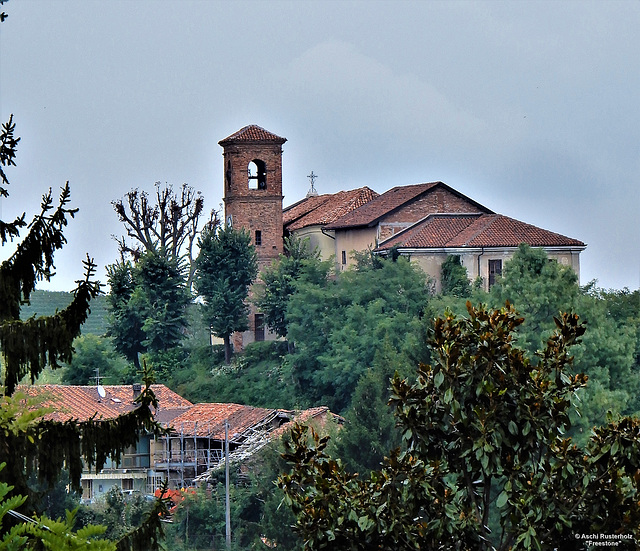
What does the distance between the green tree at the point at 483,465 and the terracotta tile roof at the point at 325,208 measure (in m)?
50.1

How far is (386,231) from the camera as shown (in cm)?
5738

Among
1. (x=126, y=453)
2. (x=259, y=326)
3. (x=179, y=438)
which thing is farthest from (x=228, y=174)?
(x=126, y=453)

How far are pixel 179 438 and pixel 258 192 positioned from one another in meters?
14.2

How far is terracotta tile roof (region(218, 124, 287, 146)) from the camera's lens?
61.1 meters

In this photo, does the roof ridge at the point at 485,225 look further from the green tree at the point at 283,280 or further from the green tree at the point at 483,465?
the green tree at the point at 483,465

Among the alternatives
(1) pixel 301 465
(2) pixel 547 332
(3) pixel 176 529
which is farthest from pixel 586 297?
(1) pixel 301 465

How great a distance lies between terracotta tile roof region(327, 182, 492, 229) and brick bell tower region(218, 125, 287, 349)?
3.06m

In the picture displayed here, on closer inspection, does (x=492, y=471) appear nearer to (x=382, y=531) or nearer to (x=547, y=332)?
→ (x=382, y=531)

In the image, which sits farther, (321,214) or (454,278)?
(321,214)

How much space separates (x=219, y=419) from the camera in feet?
165

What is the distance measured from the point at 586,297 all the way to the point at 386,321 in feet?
28.0

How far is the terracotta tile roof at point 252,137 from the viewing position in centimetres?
6109

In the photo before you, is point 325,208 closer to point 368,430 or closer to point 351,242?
point 351,242

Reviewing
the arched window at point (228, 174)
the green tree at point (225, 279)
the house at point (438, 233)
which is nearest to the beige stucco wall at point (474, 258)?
the house at point (438, 233)
